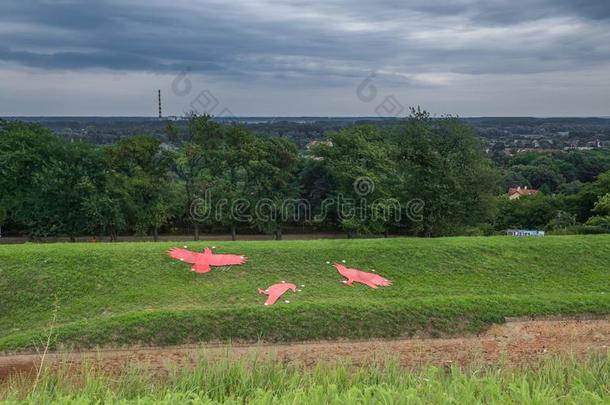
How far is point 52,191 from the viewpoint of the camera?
93.6 feet

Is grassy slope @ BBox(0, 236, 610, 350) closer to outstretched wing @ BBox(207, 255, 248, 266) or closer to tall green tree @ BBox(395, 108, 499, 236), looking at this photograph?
outstretched wing @ BBox(207, 255, 248, 266)

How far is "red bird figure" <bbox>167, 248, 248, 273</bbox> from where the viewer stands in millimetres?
17803

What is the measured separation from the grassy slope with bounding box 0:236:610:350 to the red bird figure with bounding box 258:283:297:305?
297mm

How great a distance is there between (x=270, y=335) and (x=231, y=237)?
1920cm

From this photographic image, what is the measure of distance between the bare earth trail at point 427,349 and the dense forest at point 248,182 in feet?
37.8

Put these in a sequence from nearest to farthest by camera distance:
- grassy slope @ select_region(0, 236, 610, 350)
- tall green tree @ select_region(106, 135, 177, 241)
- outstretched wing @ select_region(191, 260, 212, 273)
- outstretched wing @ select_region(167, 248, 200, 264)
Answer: grassy slope @ select_region(0, 236, 610, 350) < outstretched wing @ select_region(191, 260, 212, 273) < outstretched wing @ select_region(167, 248, 200, 264) < tall green tree @ select_region(106, 135, 177, 241)

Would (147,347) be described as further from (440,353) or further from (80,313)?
(440,353)

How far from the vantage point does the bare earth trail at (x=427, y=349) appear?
12.1m

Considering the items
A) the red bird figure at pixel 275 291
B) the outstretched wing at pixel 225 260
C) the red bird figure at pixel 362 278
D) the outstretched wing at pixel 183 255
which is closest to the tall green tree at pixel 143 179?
the outstretched wing at pixel 183 255

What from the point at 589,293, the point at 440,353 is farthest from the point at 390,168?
the point at 440,353

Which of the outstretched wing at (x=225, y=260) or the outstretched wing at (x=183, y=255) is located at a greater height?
the outstretched wing at (x=183, y=255)

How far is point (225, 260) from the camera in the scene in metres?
18.1

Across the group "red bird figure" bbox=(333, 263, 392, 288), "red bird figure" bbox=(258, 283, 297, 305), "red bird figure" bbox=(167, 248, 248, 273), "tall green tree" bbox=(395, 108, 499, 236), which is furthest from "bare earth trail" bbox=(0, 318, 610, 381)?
"tall green tree" bbox=(395, 108, 499, 236)

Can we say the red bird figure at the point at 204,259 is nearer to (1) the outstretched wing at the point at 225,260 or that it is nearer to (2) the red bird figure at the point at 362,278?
(1) the outstretched wing at the point at 225,260
